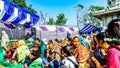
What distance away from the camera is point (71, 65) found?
6012mm

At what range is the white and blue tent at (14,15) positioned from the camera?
22.0 metres

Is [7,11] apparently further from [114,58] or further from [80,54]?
[114,58]

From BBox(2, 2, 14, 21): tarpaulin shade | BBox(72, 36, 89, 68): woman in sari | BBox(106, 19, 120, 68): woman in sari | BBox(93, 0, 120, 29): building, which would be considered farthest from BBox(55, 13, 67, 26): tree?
BBox(106, 19, 120, 68): woman in sari

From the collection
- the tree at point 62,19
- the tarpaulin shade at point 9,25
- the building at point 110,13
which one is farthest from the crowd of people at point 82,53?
the tree at point 62,19

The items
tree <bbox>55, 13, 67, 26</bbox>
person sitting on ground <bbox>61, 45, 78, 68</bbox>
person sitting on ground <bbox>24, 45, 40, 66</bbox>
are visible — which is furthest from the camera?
tree <bbox>55, 13, 67, 26</bbox>

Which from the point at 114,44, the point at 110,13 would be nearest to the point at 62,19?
the point at 110,13

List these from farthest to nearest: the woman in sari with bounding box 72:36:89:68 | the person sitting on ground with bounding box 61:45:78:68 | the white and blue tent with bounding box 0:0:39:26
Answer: the white and blue tent with bounding box 0:0:39:26 → the woman in sari with bounding box 72:36:89:68 → the person sitting on ground with bounding box 61:45:78:68

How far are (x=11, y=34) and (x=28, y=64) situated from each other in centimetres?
1478

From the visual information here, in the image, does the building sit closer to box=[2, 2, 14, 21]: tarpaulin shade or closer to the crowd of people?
box=[2, 2, 14, 21]: tarpaulin shade

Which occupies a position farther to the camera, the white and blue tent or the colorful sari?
the white and blue tent

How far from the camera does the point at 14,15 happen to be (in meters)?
23.9

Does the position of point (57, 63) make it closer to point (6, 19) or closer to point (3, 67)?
point (3, 67)

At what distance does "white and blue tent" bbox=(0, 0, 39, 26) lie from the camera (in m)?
22.0

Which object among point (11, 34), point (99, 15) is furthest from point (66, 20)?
point (11, 34)
